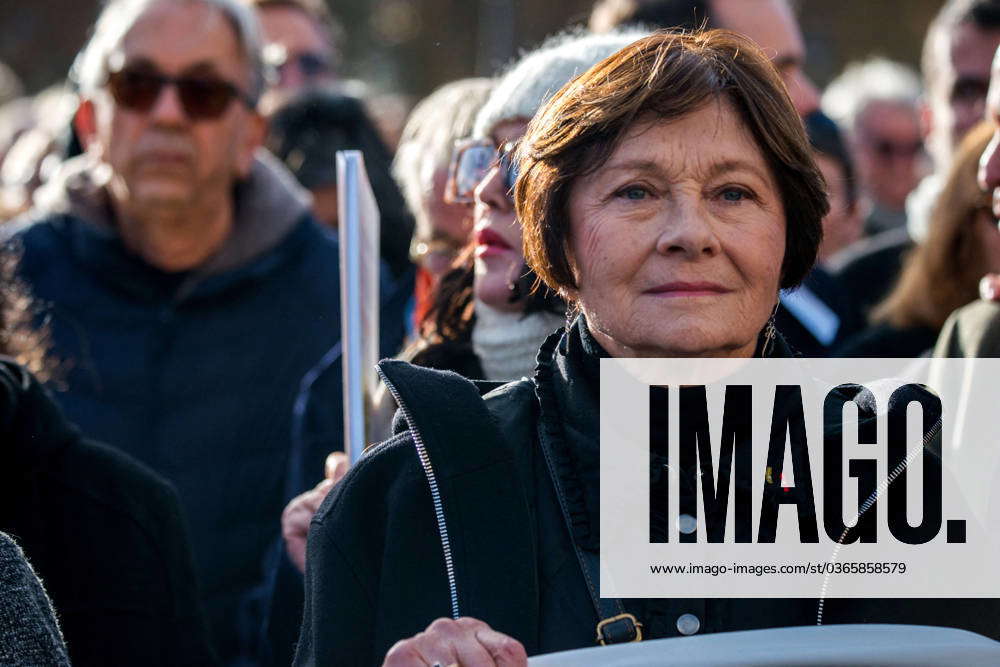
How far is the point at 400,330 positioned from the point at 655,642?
7.53 ft

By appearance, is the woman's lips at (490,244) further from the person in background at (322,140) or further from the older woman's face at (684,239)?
the person in background at (322,140)

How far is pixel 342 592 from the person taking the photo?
2.46 metres

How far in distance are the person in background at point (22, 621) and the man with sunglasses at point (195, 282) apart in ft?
5.53

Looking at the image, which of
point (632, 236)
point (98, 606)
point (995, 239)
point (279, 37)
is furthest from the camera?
point (279, 37)

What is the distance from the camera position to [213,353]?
4.59m

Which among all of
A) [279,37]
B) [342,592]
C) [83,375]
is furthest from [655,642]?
[279,37]

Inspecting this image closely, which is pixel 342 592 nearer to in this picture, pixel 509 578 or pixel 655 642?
pixel 509 578

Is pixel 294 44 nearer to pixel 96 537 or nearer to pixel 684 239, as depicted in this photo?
pixel 96 537

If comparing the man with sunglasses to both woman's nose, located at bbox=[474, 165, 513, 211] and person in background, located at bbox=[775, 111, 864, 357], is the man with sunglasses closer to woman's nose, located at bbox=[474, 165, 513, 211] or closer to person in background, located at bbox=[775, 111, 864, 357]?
woman's nose, located at bbox=[474, 165, 513, 211]

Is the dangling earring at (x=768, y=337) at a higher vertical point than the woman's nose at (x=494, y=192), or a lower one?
lower

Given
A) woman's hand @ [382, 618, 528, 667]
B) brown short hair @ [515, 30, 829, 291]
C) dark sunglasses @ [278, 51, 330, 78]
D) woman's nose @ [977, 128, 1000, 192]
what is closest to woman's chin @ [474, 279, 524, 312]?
brown short hair @ [515, 30, 829, 291]

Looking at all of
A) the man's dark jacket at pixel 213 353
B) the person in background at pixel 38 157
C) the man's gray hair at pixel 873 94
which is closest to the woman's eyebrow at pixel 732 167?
the man's dark jacket at pixel 213 353

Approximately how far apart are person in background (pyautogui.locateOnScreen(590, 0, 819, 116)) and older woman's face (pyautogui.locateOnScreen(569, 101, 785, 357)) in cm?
227

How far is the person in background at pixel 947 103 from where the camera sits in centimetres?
517
